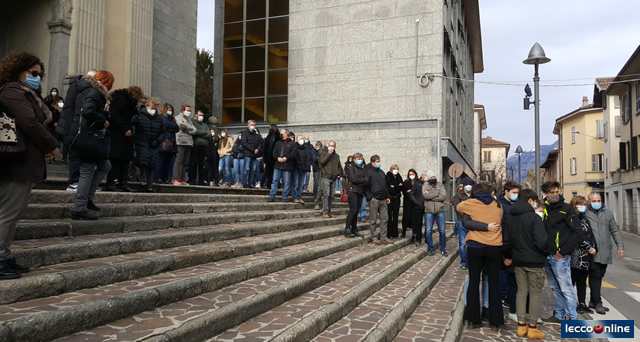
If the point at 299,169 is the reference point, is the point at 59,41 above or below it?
above

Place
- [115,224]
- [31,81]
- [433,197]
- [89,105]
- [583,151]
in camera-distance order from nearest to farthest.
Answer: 1. [31,81]
2. [89,105]
3. [115,224]
4. [433,197]
5. [583,151]

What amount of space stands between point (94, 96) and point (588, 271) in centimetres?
771

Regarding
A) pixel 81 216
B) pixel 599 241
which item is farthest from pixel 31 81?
pixel 599 241

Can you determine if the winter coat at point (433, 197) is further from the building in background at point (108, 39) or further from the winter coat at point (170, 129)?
the building in background at point (108, 39)

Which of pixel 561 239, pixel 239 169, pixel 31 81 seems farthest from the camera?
pixel 239 169

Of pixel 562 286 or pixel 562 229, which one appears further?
pixel 562 286

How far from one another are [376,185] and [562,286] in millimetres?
4789

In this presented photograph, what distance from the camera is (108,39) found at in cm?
1336

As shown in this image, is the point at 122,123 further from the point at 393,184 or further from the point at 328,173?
the point at 393,184

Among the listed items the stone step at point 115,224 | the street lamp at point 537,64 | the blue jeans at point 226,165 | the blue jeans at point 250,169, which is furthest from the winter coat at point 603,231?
the blue jeans at point 226,165

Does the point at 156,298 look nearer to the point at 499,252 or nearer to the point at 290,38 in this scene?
the point at 499,252

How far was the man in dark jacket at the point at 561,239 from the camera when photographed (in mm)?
6320

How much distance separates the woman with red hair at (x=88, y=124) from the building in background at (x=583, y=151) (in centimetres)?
4792

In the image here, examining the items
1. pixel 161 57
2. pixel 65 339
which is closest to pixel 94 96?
pixel 65 339
